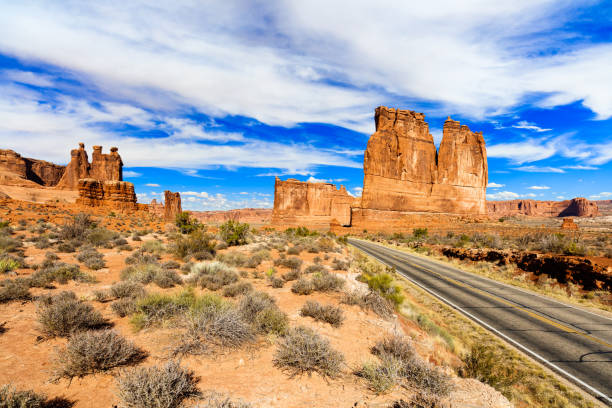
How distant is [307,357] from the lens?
172 inches

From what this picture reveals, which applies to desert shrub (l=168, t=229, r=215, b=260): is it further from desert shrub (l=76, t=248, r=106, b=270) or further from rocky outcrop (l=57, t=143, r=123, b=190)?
rocky outcrop (l=57, t=143, r=123, b=190)

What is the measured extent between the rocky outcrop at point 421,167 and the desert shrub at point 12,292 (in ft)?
167

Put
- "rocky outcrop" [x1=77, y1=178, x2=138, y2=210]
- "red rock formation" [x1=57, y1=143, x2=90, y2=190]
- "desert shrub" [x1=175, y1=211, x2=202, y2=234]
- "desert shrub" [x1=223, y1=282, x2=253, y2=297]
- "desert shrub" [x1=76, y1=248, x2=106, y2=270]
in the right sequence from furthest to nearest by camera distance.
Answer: "red rock formation" [x1=57, y1=143, x2=90, y2=190] < "rocky outcrop" [x1=77, y1=178, x2=138, y2=210] < "desert shrub" [x1=175, y1=211, x2=202, y2=234] < "desert shrub" [x1=76, y1=248, x2=106, y2=270] < "desert shrub" [x1=223, y1=282, x2=253, y2=297]

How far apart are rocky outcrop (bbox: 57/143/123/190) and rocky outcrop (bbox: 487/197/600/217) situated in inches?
6166

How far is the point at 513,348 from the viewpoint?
6793mm

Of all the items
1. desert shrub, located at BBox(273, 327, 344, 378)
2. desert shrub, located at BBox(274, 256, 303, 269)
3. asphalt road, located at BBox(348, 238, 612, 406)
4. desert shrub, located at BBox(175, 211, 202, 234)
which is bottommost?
asphalt road, located at BBox(348, 238, 612, 406)

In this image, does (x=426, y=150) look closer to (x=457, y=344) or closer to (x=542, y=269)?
(x=542, y=269)

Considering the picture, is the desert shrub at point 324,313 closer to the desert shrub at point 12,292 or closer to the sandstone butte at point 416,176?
the desert shrub at point 12,292

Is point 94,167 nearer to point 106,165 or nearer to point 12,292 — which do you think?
point 106,165

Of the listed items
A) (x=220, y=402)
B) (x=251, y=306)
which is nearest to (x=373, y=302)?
(x=251, y=306)

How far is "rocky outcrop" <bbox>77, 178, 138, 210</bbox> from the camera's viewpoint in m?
37.9

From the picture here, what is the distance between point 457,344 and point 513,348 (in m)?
1.60

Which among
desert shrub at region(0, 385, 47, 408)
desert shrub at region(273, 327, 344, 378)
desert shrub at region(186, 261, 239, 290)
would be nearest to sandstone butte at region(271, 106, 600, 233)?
desert shrub at region(186, 261, 239, 290)

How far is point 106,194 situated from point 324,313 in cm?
4708
